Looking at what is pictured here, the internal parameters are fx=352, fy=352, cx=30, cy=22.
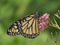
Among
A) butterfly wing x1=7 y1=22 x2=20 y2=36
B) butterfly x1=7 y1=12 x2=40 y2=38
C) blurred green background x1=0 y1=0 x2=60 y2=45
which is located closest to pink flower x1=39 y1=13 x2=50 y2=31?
butterfly x1=7 y1=12 x2=40 y2=38

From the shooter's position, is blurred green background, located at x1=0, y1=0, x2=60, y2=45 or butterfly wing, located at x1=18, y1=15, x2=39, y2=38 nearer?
butterfly wing, located at x1=18, y1=15, x2=39, y2=38

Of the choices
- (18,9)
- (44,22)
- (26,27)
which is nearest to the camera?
(44,22)

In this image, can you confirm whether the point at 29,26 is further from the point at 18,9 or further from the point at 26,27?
the point at 18,9

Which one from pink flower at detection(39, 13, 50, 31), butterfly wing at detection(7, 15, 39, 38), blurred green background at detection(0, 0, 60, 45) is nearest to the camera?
pink flower at detection(39, 13, 50, 31)

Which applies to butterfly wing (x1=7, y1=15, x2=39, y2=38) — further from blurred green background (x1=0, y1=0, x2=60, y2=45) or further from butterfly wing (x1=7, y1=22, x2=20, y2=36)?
blurred green background (x1=0, y1=0, x2=60, y2=45)

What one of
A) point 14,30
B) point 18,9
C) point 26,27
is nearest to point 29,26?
point 26,27

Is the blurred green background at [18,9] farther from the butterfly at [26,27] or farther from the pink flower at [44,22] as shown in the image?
the pink flower at [44,22]

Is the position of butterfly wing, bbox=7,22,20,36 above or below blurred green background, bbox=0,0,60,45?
below

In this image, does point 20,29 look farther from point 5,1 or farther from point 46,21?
point 5,1

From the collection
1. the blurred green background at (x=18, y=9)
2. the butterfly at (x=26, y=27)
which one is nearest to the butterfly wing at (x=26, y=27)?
the butterfly at (x=26, y=27)
